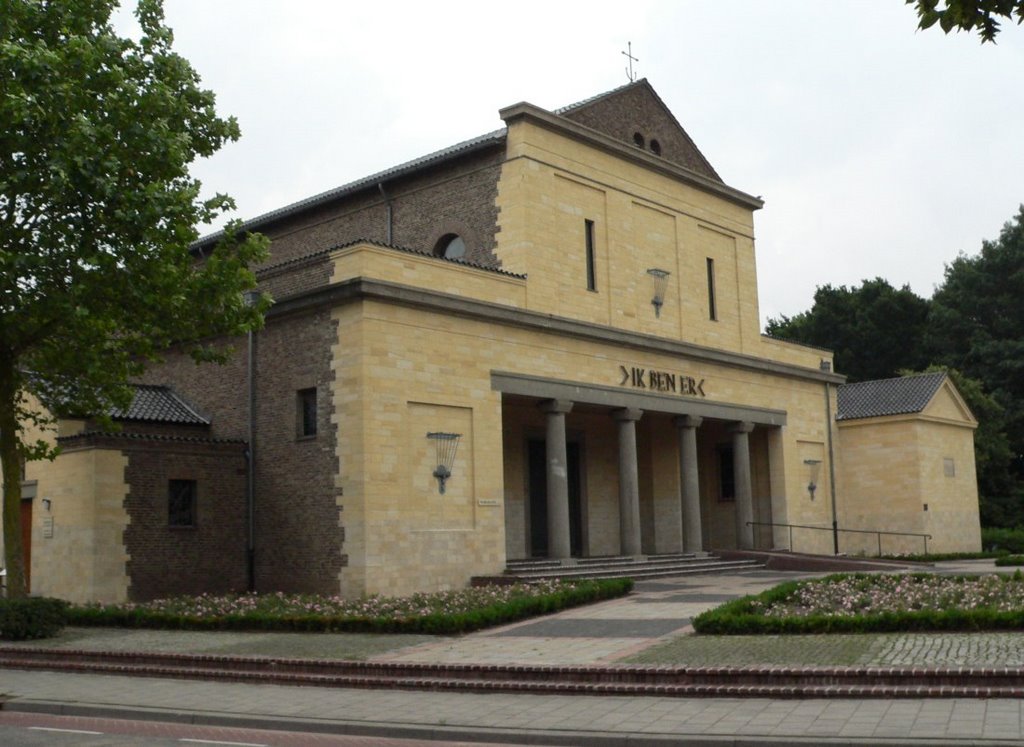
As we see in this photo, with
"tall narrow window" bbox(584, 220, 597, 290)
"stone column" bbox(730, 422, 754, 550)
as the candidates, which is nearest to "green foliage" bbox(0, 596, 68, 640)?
"tall narrow window" bbox(584, 220, 597, 290)

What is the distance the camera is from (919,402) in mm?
40625

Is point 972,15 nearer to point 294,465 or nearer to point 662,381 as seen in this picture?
point 294,465

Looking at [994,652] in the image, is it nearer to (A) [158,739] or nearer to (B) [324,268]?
(A) [158,739]

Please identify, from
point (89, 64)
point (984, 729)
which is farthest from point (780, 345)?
point (984, 729)

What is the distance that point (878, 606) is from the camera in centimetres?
1812

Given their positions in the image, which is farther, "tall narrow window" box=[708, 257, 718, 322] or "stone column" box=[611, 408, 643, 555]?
"tall narrow window" box=[708, 257, 718, 322]

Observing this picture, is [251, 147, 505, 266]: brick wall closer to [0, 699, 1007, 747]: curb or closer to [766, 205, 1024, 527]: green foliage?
[0, 699, 1007, 747]: curb

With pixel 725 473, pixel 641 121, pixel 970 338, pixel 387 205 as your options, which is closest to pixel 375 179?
pixel 387 205

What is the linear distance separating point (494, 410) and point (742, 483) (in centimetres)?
1188

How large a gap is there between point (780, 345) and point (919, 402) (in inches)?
242

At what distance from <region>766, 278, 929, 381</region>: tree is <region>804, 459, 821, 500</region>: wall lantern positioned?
99.2 feet

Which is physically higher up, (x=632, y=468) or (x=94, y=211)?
(x=94, y=211)

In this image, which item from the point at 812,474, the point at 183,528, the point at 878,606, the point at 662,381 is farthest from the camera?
the point at 812,474

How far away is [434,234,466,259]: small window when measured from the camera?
3077cm
